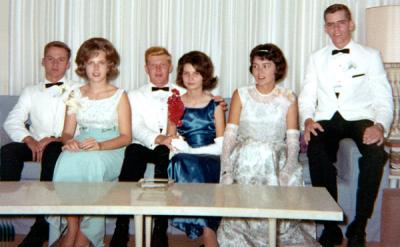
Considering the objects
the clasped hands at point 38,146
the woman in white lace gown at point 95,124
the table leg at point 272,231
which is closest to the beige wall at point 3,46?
the clasped hands at point 38,146

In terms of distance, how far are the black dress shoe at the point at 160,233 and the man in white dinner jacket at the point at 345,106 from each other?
917mm

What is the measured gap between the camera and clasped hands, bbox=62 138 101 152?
335 cm

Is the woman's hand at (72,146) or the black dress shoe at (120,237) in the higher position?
the woman's hand at (72,146)

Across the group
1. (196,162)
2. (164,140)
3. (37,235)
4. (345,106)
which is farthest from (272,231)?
(345,106)

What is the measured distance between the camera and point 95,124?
3.63 meters

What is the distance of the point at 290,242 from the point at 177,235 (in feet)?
2.62

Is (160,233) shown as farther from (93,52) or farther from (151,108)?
(93,52)

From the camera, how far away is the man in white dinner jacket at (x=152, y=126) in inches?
135

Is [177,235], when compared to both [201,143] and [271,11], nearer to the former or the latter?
[201,143]

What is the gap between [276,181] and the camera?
131 inches

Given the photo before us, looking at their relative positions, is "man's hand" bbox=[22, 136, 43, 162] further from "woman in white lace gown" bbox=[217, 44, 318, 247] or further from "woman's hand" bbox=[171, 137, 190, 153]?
"woman in white lace gown" bbox=[217, 44, 318, 247]

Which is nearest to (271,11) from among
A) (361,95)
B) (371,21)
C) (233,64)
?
(233,64)

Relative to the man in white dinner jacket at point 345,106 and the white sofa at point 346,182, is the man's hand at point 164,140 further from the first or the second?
the man in white dinner jacket at point 345,106

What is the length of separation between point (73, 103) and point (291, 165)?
1408mm
